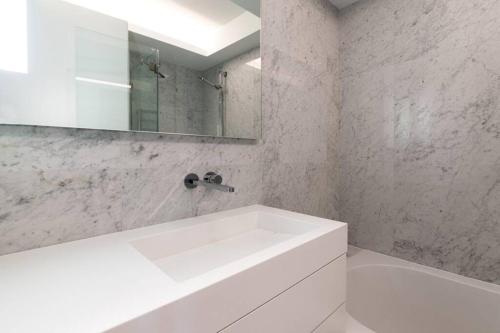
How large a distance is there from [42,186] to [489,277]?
2.16 meters

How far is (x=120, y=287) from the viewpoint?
0.48 metres

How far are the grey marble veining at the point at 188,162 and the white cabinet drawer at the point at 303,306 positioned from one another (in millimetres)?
554

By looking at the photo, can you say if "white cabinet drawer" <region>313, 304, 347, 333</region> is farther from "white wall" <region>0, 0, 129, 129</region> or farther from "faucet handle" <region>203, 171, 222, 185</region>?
"white wall" <region>0, 0, 129, 129</region>

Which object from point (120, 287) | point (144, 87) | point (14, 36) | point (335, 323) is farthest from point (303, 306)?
point (14, 36)

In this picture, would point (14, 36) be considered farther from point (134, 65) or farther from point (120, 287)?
point (120, 287)

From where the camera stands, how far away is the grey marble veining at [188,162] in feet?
2.25

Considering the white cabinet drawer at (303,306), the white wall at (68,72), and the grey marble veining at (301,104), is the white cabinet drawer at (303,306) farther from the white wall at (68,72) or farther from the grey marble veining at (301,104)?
the white wall at (68,72)

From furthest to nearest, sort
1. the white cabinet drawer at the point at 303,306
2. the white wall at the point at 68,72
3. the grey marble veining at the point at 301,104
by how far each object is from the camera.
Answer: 1. the grey marble veining at the point at 301,104
2. the white wall at the point at 68,72
3. the white cabinet drawer at the point at 303,306

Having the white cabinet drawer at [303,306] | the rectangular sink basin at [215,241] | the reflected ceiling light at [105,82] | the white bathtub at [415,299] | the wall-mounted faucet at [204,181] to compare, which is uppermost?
the reflected ceiling light at [105,82]

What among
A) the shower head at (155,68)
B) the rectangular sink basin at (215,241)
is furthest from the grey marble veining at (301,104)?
the shower head at (155,68)

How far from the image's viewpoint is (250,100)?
1309mm

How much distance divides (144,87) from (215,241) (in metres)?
0.70

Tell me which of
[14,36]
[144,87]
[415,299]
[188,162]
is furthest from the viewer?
[415,299]

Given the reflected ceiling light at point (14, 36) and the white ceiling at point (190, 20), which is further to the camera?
the white ceiling at point (190, 20)
